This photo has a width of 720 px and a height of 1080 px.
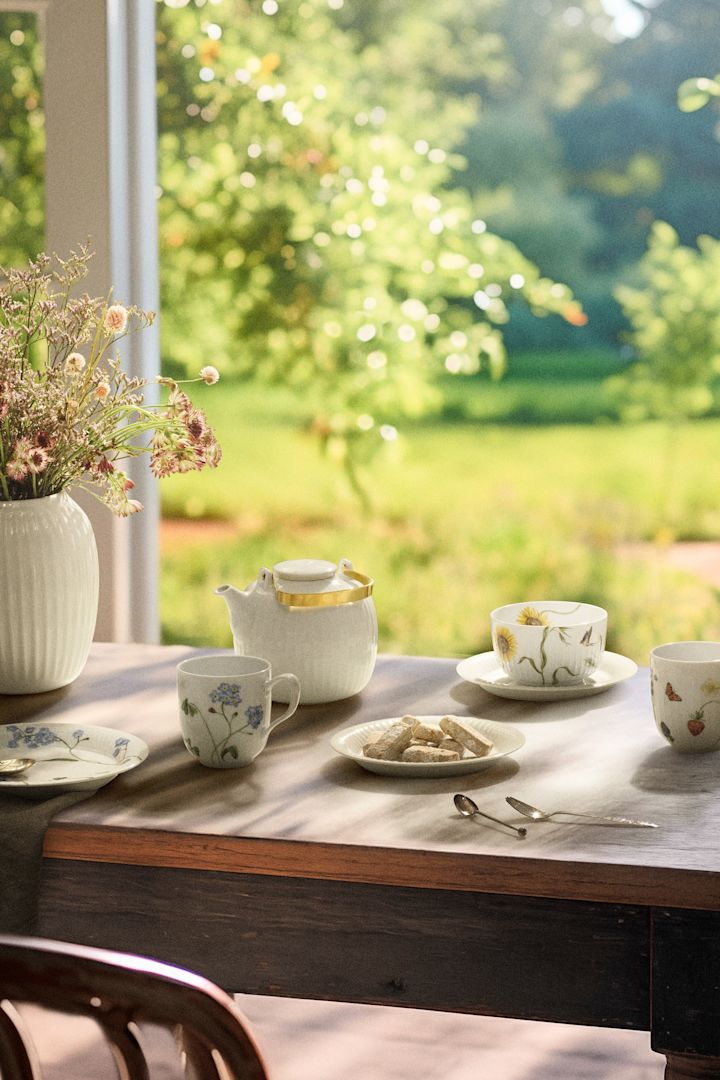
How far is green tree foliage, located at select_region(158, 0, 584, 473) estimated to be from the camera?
3.56 metres

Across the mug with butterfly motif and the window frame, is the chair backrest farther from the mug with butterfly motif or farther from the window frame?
the window frame

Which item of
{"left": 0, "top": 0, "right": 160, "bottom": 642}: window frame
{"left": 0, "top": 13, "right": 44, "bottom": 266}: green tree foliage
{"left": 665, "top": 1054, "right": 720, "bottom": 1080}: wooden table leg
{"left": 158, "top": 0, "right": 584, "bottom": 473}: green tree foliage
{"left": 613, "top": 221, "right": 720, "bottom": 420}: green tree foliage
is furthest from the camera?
{"left": 613, "top": 221, "right": 720, "bottom": 420}: green tree foliage

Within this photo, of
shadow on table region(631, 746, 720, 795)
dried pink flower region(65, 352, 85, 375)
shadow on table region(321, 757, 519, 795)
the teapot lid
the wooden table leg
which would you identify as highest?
dried pink flower region(65, 352, 85, 375)

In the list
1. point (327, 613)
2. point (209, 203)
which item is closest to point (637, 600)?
point (209, 203)

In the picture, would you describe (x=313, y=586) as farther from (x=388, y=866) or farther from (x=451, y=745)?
(x=388, y=866)

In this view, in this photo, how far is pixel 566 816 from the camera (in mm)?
1168

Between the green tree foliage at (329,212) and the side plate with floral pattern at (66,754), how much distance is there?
2363mm

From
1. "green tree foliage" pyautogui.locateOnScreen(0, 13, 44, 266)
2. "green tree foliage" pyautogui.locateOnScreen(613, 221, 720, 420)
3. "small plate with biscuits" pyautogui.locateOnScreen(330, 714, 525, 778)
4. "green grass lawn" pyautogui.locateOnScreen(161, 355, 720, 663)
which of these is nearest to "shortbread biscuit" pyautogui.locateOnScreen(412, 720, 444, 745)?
"small plate with biscuits" pyautogui.locateOnScreen(330, 714, 525, 778)

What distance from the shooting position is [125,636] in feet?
8.50

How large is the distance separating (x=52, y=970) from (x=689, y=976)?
0.62 metres

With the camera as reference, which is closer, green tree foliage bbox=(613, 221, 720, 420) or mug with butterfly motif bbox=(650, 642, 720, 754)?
mug with butterfly motif bbox=(650, 642, 720, 754)

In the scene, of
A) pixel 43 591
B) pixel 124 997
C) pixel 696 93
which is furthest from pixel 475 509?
pixel 124 997

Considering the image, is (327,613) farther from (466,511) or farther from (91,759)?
(466,511)

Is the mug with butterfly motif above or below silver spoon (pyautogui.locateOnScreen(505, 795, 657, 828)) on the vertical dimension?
above
